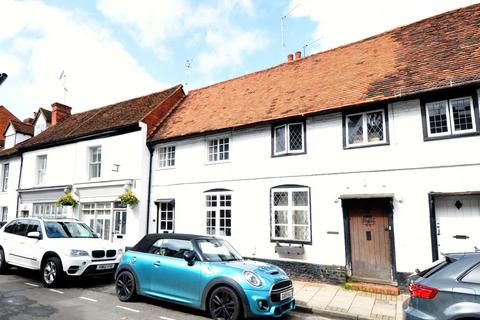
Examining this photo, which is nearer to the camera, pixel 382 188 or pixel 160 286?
pixel 160 286

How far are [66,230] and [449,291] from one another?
32.9ft

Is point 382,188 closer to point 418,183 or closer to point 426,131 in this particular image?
point 418,183

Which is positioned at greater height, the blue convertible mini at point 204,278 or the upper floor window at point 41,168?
the upper floor window at point 41,168

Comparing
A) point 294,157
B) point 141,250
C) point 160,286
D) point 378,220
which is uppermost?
point 294,157

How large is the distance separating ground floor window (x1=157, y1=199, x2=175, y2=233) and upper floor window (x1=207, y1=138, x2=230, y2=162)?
8.56 feet

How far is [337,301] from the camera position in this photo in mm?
8000

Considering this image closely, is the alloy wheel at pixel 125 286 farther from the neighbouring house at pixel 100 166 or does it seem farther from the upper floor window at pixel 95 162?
the upper floor window at pixel 95 162

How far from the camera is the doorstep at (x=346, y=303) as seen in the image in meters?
7.08

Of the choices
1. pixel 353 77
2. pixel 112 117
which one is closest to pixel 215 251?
pixel 353 77

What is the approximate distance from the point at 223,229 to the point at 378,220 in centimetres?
555

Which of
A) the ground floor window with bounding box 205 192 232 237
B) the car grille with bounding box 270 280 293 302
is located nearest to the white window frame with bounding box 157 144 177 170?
the ground floor window with bounding box 205 192 232 237

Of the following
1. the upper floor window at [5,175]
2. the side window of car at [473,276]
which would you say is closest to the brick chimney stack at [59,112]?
the upper floor window at [5,175]

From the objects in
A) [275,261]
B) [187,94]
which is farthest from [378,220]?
[187,94]

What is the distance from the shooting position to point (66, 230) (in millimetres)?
10195
